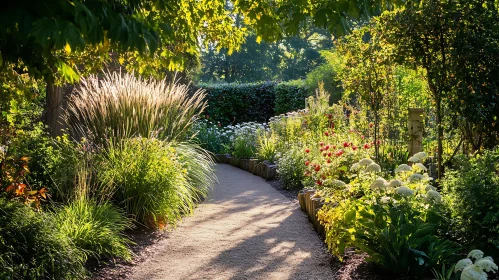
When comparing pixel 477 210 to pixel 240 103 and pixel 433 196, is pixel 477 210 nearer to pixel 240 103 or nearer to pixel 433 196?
pixel 433 196

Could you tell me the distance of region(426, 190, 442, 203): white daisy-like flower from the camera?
4.14m

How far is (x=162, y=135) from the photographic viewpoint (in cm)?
738

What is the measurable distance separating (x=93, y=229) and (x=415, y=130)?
4.87 meters

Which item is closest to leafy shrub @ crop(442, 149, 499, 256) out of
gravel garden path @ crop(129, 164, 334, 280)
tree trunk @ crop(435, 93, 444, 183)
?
gravel garden path @ crop(129, 164, 334, 280)

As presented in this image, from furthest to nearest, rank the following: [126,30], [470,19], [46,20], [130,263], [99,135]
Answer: [99,135] < [470,19] < [130,263] < [126,30] < [46,20]

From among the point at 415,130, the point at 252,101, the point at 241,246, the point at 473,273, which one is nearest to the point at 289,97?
the point at 252,101

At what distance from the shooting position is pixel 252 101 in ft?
61.4

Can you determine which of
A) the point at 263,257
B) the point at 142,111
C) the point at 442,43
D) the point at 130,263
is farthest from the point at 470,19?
the point at 130,263

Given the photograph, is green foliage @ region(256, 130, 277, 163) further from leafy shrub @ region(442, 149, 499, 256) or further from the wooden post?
leafy shrub @ region(442, 149, 499, 256)

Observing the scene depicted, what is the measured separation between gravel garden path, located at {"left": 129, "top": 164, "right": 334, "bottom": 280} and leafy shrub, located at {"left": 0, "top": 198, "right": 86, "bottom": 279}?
645 mm

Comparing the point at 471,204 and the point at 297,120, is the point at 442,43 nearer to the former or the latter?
the point at 471,204

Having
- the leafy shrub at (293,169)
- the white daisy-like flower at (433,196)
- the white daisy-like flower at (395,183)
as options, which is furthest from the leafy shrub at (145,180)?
the white daisy-like flower at (433,196)

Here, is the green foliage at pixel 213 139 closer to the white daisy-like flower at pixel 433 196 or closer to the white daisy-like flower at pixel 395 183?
the white daisy-like flower at pixel 395 183

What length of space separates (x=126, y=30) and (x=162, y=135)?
5.04 metres
